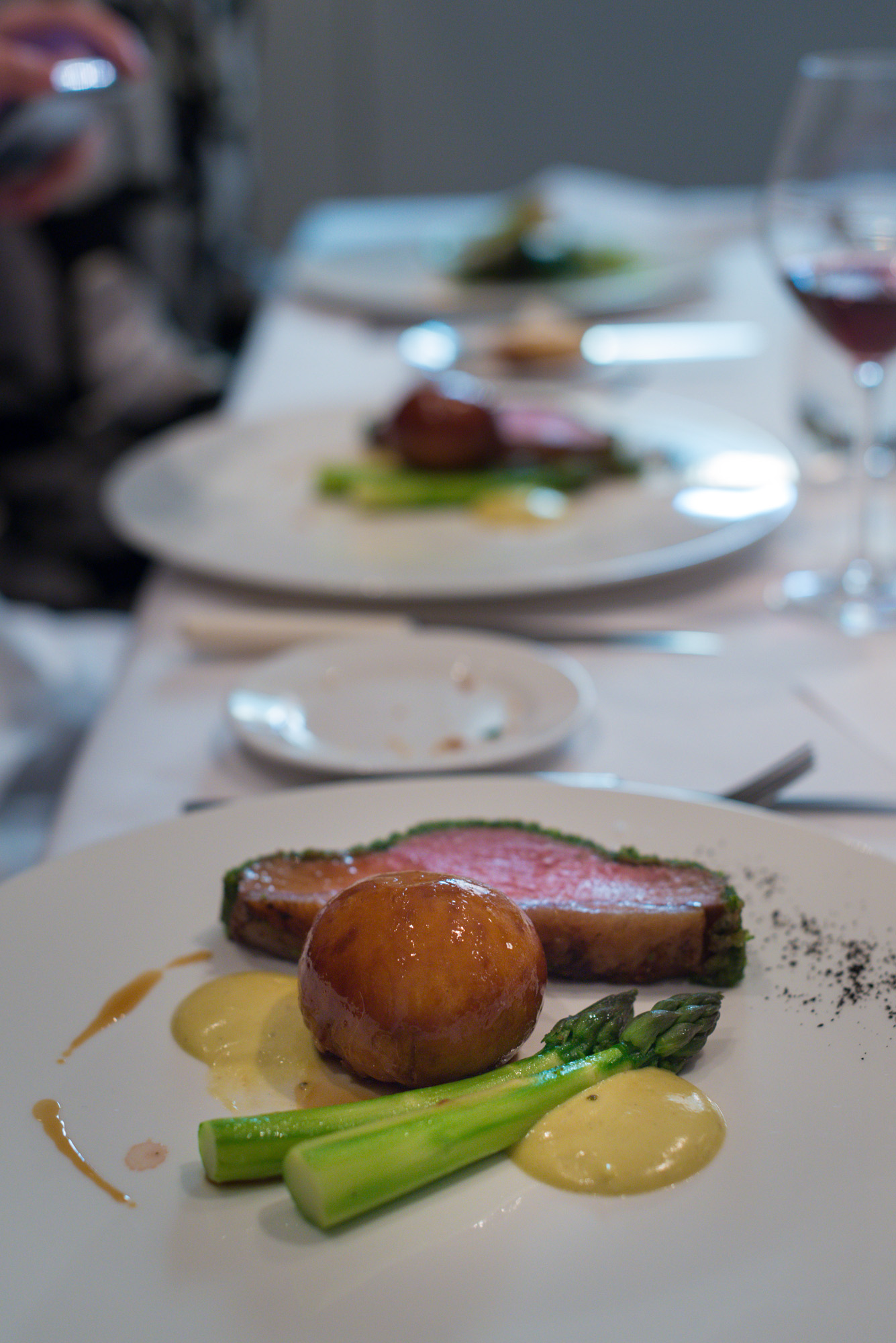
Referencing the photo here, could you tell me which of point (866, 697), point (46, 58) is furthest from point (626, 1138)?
point (46, 58)

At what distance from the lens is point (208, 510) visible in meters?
1.72

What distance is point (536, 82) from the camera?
699 cm

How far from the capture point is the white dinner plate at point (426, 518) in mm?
1488

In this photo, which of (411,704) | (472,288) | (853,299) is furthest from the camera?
(472,288)

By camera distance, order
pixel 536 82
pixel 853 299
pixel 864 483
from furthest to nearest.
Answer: pixel 536 82 < pixel 864 483 < pixel 853 299

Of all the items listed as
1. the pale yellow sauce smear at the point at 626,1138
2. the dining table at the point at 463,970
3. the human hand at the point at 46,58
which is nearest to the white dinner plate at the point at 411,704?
the dining table at the point at 463,970

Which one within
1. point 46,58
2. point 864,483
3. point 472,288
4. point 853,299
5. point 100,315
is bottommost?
point 100,315

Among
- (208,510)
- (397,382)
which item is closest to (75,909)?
(208,510)

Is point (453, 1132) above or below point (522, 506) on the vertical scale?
above

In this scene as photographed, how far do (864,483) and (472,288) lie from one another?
1704 millimetres

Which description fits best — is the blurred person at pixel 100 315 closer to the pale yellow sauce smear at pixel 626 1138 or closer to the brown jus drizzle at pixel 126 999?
the brown jus drizzle at pixel 126 999

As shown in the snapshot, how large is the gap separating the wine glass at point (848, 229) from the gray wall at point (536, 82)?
598 cm

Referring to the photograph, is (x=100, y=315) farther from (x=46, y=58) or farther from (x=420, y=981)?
(x=420, y=981)

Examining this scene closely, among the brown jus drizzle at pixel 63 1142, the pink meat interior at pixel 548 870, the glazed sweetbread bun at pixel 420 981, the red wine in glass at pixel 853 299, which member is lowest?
the pink meat interior at pixel 548 870
